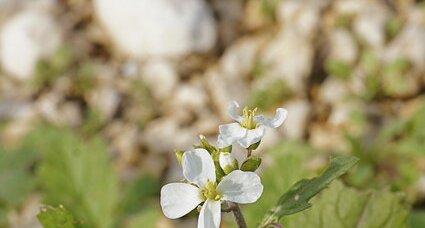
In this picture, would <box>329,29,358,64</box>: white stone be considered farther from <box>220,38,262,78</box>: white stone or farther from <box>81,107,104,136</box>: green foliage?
<box>81,107,104,136</box>: green foliage

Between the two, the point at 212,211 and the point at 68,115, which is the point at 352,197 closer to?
the point at 212,211

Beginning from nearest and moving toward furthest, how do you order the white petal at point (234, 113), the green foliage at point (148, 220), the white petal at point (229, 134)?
the white petal at point (229, 134), the white petal at point (234, 113), the green foliage at point (148, 220)

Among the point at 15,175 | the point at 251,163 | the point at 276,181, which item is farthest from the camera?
the point at 15,175

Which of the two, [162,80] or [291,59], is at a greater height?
[162,80]

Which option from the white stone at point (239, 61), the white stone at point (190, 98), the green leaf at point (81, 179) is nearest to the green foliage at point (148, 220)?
the green leaf at point (81, 179)

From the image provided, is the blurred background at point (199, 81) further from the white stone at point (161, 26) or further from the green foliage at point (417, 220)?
the green foliage at point (417, 220)

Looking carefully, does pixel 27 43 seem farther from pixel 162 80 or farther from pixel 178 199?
pixel 178 199

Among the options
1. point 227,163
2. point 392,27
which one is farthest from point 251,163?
point 392,27
